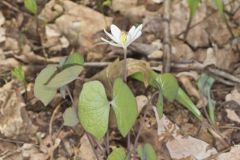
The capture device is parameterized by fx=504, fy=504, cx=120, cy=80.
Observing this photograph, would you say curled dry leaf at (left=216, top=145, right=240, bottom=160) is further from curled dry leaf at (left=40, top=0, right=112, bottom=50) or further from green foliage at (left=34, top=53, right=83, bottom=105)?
curled dry leaf at (left=40, top=0, right=112, bottom=50)

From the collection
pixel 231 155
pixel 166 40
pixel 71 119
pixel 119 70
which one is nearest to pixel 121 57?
pixel 166 40

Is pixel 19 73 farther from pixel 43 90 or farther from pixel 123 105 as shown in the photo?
pixel 123 105

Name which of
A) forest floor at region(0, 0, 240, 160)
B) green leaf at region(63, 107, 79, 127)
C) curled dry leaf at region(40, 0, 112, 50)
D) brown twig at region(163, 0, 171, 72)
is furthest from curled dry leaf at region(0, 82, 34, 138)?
brown twig at region(163, 0, 171, 72)

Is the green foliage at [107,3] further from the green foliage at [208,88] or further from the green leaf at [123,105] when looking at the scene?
the green leaf at [123,105]

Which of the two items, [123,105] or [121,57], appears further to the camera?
[121,57]

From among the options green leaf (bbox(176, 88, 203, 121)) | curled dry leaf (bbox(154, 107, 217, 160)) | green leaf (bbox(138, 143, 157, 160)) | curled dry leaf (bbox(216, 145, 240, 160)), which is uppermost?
green leaf (bbox(176, 88, 203, 121))

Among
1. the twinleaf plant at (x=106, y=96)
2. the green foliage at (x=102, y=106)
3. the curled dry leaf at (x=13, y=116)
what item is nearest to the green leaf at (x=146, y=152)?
the twinleaf plant at (x=106, y=96)
